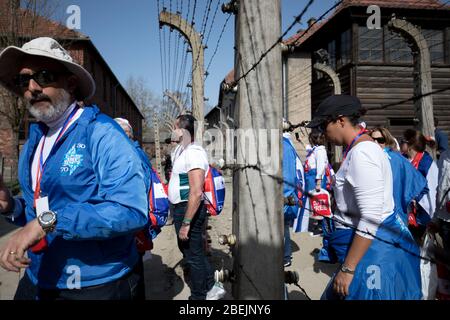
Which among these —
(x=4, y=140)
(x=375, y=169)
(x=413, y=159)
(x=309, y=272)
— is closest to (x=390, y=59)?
(x=413, y=159)

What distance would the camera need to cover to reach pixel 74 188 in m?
1.46

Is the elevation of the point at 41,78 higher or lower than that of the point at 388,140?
higher

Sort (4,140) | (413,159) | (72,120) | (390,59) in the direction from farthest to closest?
(4,140) → (390,59) → (413,159) → (72,120)

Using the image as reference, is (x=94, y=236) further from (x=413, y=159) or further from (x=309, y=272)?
(x=413, y=159)

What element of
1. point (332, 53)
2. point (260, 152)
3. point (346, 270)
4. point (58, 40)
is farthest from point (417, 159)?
A: point (58, 40)

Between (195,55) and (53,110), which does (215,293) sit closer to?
Answer: (53,110)

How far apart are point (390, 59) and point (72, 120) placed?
47.5 ft

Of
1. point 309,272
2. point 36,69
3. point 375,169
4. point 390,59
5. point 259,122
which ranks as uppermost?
point 390,59

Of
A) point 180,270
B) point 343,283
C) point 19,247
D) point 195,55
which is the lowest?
point 180,270

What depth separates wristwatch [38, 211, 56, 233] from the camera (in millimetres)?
1242

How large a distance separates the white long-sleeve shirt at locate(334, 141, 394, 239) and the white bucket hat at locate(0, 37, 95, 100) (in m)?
1.56

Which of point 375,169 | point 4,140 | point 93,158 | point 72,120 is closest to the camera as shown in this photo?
point 93,158

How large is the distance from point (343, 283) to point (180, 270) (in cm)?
313

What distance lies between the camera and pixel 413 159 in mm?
4211
